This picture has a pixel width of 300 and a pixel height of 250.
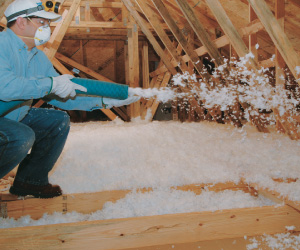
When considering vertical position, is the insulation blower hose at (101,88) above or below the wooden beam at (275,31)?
below

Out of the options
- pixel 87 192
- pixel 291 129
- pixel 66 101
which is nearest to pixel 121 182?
pixel 87 192

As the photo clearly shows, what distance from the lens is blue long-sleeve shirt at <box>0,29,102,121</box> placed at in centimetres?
135

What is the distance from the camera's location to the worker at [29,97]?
1.38m

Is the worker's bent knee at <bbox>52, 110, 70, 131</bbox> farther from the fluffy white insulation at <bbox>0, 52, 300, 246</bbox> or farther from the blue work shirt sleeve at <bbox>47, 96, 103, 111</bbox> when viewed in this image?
the fluffy white insulation at <bbox>0, 52, 300, 246</bbox>

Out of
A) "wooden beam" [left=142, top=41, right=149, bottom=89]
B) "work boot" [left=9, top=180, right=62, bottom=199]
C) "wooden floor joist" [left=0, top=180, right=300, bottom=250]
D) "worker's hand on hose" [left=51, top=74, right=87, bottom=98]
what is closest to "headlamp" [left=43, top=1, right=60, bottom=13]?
"worker's hand on hose" [left=51, top=74, right=87, bottom=98]

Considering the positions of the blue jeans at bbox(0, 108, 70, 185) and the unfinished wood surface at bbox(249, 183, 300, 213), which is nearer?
the unfinished wood surface at bbox(249, 183, 300, 213)

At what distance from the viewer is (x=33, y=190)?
5.33ft

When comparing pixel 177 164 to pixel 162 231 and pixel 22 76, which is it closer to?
pixel 162 231

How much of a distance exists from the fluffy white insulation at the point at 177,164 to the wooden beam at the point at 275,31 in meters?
0.08

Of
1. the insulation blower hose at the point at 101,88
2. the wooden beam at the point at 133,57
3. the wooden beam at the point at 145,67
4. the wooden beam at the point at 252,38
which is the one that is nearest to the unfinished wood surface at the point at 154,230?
the insulation blower hose at the point at 101,88

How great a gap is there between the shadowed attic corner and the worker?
3.4 inches

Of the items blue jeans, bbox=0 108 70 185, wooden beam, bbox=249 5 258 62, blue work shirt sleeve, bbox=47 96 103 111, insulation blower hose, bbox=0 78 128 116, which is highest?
wooden beam, bbox=249 5 258 62

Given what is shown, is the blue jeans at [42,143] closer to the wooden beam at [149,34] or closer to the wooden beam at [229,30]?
the wooden beam at [229,30]

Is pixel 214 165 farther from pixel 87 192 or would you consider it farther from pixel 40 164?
pixel 40 164
